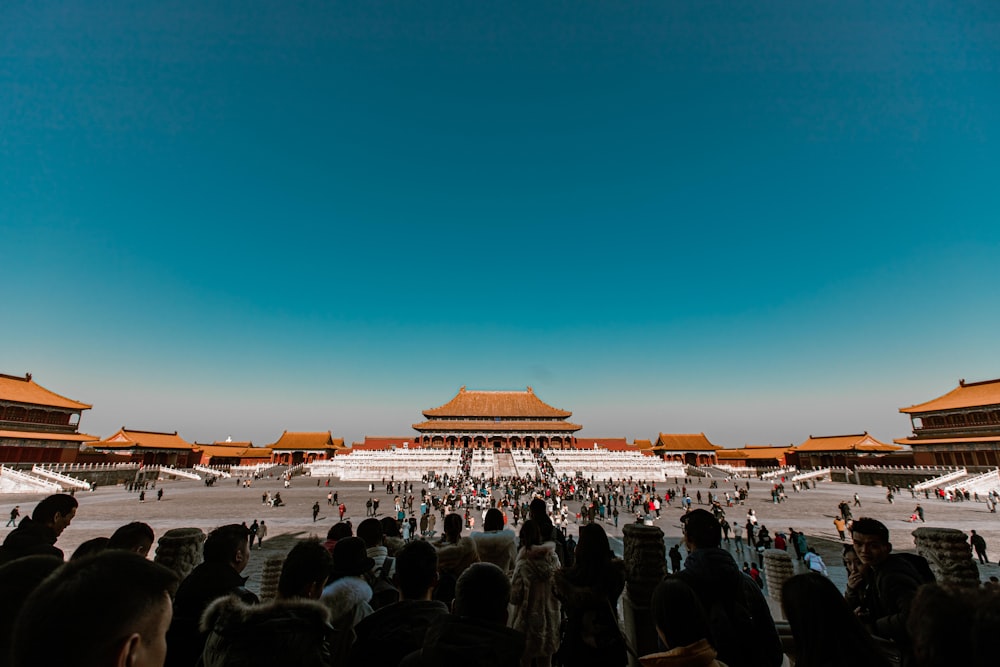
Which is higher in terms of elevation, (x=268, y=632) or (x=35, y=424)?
(x=35, y=424)

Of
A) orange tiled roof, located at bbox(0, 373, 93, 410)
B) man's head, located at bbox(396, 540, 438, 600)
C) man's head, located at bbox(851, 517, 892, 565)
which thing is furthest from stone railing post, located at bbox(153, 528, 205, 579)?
orange tiled roof, located at bbox(0, 373, 93, 410)

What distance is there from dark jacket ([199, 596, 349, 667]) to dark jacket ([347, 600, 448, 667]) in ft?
0.69

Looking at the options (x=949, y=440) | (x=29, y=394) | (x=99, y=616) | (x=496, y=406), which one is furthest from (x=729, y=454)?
(x=29, y=394)

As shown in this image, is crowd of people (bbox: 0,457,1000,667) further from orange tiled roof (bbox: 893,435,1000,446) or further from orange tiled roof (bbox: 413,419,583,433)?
orange tiled roof (bbox: 413,419,583,433)

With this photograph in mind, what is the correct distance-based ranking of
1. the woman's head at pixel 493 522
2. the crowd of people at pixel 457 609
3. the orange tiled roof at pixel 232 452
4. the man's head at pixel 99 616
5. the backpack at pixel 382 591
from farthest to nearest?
1. the orange tiled roof at pixel 232 452
2. the woman's head at pixel 493 522
3. the backpack at pixel 382 591
4. the crowd of people at pixel 457 609
5. the man's head at pixel 99 616

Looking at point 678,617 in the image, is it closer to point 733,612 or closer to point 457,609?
point 733,612

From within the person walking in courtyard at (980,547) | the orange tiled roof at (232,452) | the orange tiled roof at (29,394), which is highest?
the orange tiled roof at (29,394)

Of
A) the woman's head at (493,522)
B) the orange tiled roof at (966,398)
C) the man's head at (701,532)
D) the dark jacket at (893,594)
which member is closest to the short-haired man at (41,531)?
the woman's head at (493,522)

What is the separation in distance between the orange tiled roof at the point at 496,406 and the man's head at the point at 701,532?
61046 millimetres

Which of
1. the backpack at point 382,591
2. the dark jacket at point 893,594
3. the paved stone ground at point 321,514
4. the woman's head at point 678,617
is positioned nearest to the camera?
the woman's head at point 678,617

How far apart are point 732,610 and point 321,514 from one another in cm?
2291

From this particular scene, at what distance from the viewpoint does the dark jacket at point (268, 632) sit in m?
2.13

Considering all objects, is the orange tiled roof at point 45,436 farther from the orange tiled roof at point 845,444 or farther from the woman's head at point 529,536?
the orange tiled roof at point 845,444

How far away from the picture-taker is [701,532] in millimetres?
3559
